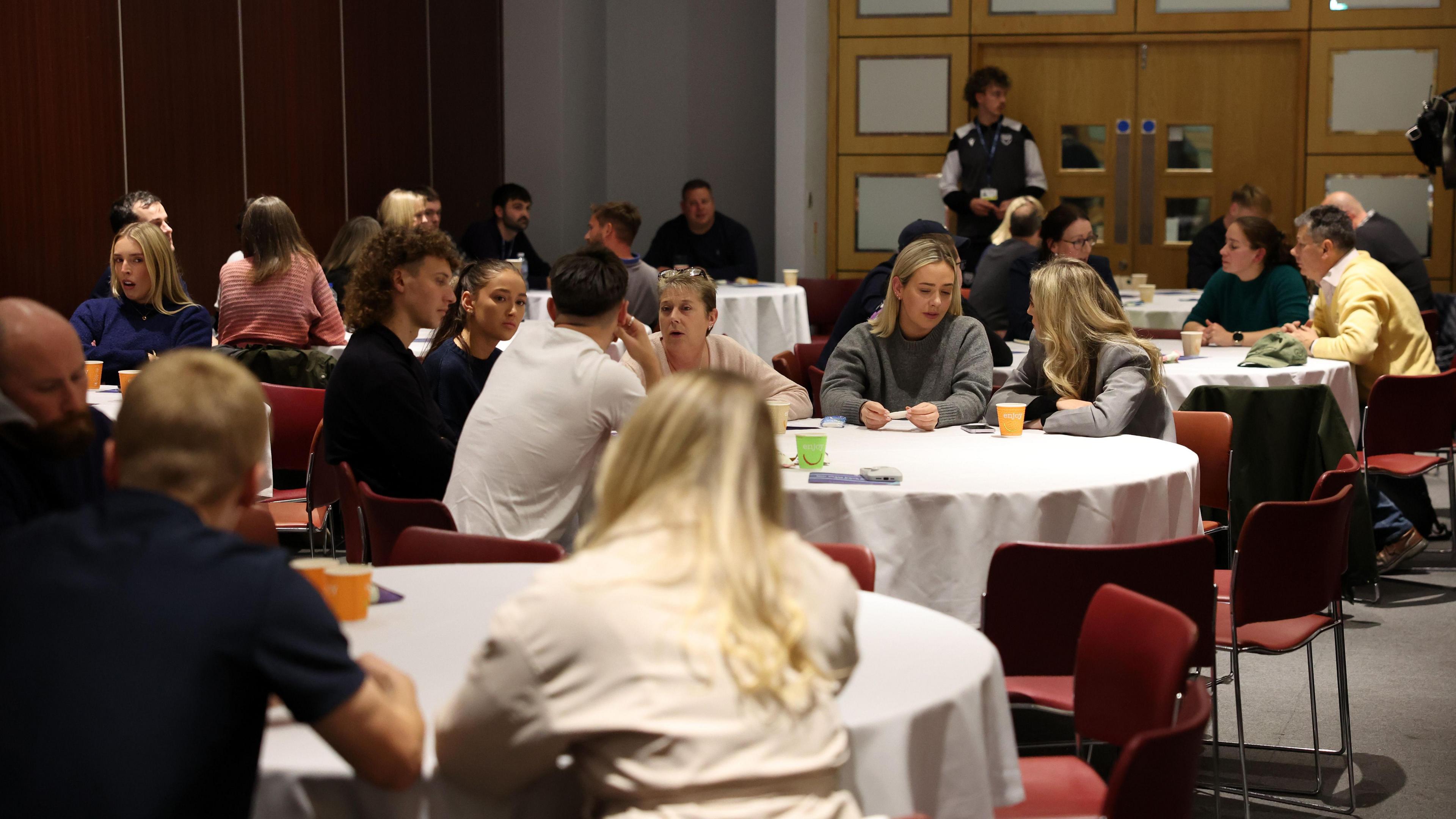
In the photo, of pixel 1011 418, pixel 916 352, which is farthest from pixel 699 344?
pixel 1011 418

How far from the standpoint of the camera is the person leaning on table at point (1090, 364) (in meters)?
4.23

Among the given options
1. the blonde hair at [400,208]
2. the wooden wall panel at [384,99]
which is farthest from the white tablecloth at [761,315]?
the wooden wall panel at [384,99]

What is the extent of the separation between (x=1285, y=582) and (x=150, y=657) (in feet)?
8.88

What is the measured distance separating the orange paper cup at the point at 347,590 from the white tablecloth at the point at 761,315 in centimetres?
578

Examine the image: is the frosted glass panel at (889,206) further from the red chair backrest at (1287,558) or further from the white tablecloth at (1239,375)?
the red chair backrest at (1287,558)

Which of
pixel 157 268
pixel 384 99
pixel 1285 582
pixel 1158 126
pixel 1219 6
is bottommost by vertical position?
pixel 1285 582

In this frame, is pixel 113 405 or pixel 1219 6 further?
pixel 1219 6

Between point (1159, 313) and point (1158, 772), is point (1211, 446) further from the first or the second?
point (1159, 313)

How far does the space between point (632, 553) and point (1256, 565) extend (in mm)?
2219

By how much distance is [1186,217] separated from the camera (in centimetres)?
1064

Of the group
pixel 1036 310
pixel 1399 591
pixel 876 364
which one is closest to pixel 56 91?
pixel 876 364

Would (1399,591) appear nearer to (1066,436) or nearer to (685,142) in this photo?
(1066,436)

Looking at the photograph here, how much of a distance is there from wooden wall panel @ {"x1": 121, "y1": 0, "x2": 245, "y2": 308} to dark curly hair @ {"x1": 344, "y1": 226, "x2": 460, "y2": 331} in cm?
379

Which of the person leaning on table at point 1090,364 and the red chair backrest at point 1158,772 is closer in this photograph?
the red chair backrest at point 1158,772
